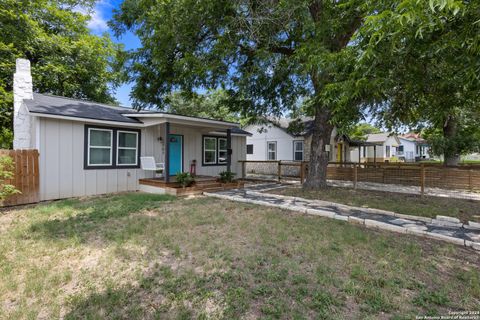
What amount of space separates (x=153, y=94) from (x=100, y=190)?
3819 millimetres

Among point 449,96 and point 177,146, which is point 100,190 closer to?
point 177,146

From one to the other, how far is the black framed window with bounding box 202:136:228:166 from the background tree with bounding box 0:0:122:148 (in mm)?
6137

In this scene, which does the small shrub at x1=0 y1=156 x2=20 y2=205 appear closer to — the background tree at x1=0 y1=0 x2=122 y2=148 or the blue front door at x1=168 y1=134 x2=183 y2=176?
the blue front door at x1=168 y1=134 x2=183 y2=176

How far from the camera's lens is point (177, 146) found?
11.2 meters

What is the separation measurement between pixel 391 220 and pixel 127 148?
865 centimetres

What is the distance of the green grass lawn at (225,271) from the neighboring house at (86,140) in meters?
2.89

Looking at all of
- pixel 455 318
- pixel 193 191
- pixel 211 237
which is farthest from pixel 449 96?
pixel 193 191

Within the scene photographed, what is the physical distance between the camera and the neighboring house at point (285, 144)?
1633 centimetres

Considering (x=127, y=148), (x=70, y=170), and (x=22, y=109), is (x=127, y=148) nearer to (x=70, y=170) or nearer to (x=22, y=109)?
(x=70, y=170)

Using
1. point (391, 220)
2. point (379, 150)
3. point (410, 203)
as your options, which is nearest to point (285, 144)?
point (410, 203)

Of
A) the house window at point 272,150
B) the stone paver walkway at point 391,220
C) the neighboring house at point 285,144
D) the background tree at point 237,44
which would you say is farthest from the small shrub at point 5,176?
the house window at point 272,150

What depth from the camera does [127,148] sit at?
9508 mm

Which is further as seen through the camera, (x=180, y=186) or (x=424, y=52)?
Result: (x=180, y=186)

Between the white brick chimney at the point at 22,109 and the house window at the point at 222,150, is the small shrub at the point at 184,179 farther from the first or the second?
the white brick chimney at the point at 22,109
